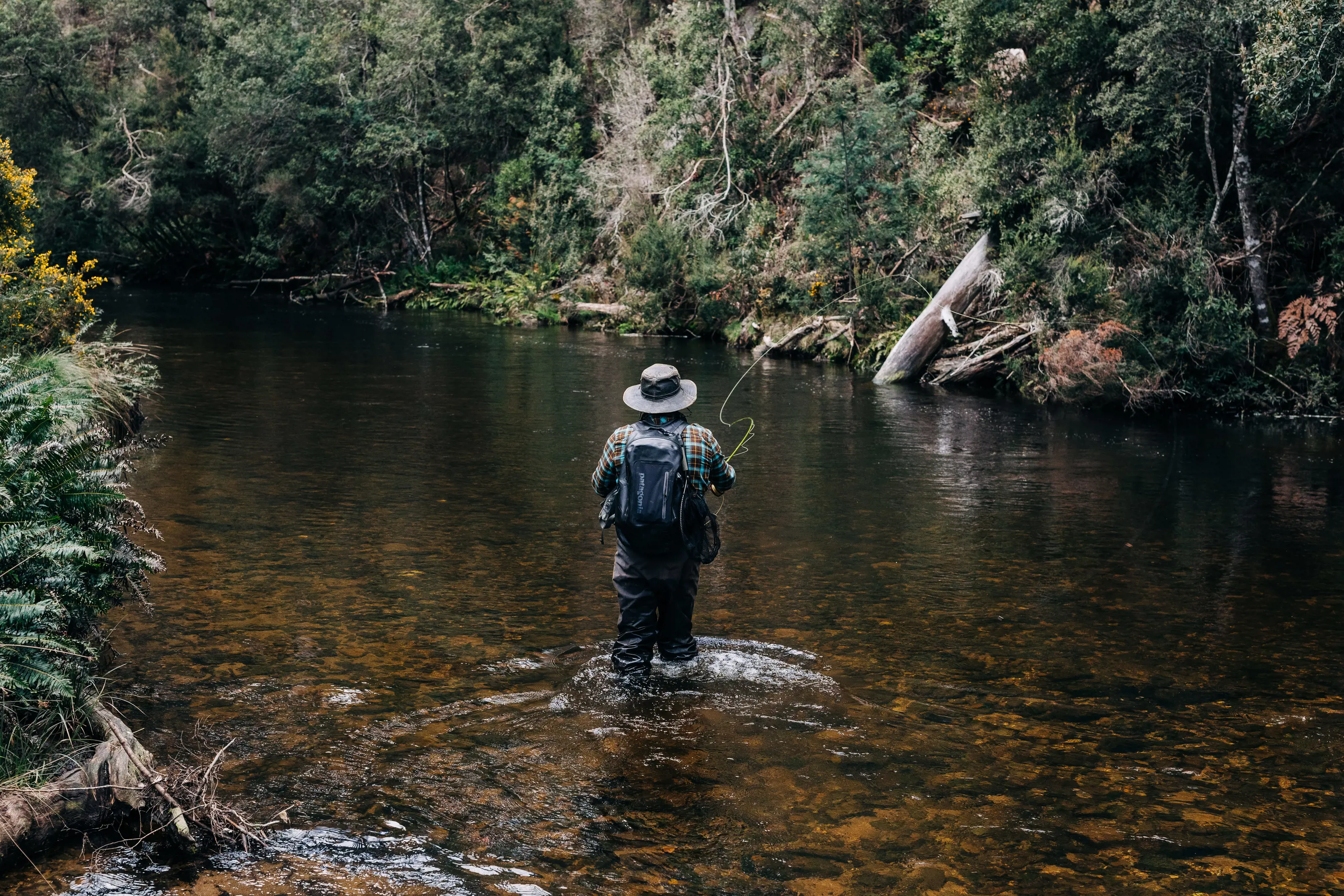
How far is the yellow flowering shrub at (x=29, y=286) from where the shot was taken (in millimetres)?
13750

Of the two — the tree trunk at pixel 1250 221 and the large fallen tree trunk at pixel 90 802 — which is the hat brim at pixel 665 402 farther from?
the tree trunk at pixel 1250 221

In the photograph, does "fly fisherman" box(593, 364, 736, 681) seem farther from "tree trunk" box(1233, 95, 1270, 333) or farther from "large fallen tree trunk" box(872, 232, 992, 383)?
"large fallen tree trunk" box(872, 232, 992, 383)

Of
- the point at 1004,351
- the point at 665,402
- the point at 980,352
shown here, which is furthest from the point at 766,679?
the point at 980,352

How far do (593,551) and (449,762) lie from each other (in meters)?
4.43

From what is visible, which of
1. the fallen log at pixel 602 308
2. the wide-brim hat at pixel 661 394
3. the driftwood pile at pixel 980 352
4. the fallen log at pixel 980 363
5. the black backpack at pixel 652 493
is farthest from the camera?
the fallen log at pixel 602 308

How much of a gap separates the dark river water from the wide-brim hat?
5.05 feet

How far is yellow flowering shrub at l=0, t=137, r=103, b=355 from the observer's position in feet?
45.1

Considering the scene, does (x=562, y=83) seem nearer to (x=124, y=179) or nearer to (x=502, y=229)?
(x=502, y=229)

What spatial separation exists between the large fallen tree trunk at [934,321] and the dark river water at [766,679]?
830cm

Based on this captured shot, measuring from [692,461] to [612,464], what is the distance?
1.49ft

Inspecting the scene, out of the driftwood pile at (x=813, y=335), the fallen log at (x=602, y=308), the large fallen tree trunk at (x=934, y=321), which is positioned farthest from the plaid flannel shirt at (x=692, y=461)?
the fallen log at (x=602, y=308)

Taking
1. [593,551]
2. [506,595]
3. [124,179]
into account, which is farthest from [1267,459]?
[124,179]

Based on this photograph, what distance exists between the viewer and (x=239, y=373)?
21328 mm

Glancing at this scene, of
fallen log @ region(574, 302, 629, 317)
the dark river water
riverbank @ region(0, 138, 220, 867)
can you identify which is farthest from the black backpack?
fallen log @ region(574, 302, 629, 317)
